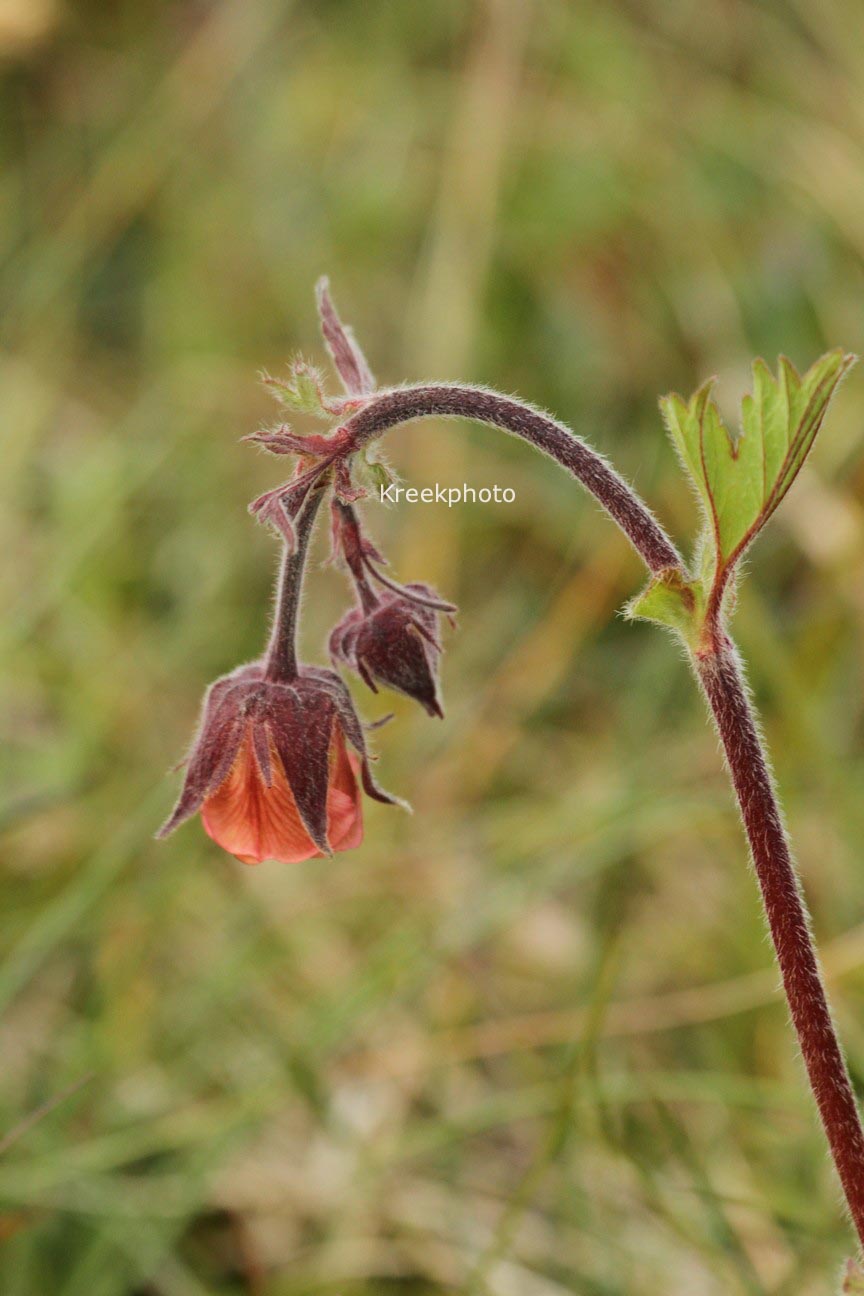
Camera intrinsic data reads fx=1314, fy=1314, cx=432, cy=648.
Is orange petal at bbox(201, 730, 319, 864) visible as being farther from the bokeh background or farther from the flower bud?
the bokeh background

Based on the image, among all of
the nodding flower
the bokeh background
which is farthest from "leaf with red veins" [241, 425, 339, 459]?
the bokeh background

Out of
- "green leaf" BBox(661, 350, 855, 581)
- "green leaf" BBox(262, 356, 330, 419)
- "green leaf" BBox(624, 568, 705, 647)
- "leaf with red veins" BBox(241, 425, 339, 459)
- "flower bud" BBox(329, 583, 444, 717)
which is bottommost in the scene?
"flower bud" BBox(329, 583, 444, 717)

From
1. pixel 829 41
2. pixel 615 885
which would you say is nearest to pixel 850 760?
pixel 615 885

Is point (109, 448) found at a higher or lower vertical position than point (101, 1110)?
higher

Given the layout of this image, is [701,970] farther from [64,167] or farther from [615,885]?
[64,167]

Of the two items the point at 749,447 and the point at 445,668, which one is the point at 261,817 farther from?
the point at 445,668

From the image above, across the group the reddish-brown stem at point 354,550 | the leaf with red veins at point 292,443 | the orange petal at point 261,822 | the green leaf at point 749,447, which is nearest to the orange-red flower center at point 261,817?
the orange petal at point 261,822

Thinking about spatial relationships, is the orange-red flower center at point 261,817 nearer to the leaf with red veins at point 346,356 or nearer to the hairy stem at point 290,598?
the hairy stem at point 290,598
